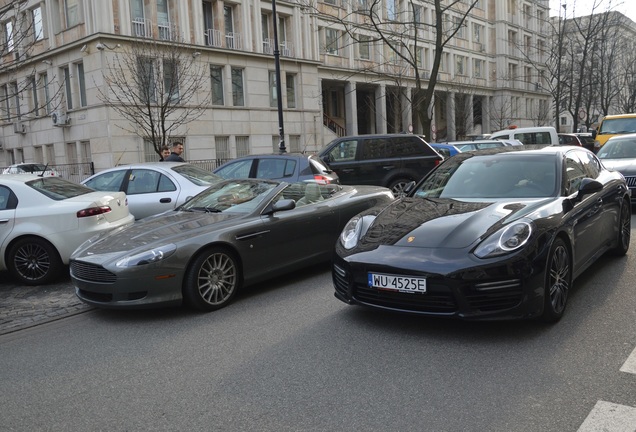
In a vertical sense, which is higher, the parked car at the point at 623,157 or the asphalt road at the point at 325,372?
the parked car at the point at 623,157

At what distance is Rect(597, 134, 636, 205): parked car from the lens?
10.6 metres

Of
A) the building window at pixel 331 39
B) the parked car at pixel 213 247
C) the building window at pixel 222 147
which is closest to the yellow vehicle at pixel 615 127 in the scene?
the parked car at pixel 213 247

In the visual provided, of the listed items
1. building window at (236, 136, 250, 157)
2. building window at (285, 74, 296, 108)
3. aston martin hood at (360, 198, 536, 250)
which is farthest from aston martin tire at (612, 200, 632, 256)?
building window at (285, 74, 296, 108)

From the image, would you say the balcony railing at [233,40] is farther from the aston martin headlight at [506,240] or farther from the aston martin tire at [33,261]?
the aston martin headlight at [506,240]

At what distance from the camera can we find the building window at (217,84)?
3150 cm

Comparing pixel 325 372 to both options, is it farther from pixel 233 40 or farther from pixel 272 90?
pixel 272 90

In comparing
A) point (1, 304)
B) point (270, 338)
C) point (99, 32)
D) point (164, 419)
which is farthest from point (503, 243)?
point (99, 32)

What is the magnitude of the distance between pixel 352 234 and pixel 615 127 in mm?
17527

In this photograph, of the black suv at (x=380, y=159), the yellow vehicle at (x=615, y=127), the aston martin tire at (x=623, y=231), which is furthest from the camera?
the yellow vehicle at (x=615, y=127)

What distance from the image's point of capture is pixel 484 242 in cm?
453

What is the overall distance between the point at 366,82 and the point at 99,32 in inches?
859

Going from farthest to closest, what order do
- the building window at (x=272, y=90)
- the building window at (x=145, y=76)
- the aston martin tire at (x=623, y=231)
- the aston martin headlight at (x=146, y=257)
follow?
the building window at (x=272, y=90) → the building window at (x=145, y=76) → the aston martin tire at (x=623, y=231) → the aston martin headlight at (x=146, y=257)

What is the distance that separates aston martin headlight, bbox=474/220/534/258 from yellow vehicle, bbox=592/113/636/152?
16.3m

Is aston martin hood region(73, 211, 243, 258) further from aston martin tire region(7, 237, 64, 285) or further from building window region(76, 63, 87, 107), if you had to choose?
building window region(76, 63, 87, 107)
